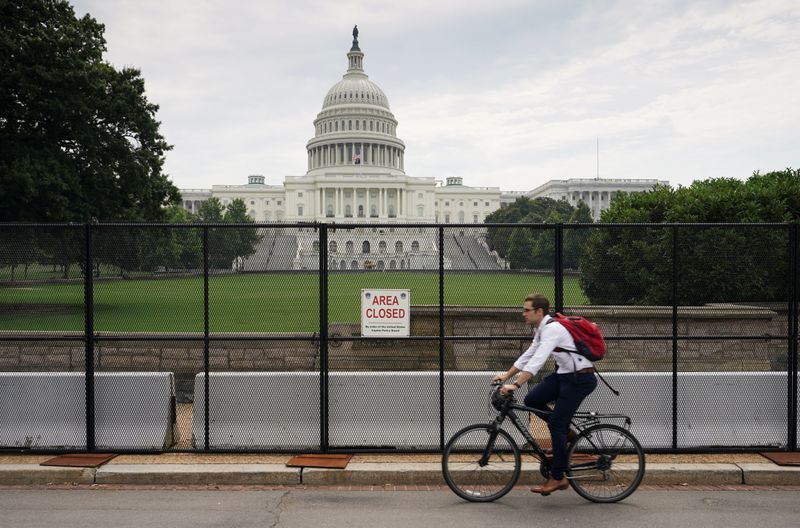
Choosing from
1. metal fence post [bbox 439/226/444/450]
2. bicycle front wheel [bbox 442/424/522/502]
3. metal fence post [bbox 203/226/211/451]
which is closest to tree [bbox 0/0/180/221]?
metal fence post [bbox 203/226/211/451]

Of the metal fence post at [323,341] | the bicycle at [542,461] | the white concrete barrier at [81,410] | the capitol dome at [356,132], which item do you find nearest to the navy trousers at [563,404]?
the bicycle at [542,461]

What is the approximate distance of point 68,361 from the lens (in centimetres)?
1009

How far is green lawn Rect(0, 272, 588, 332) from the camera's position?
8.02 meters

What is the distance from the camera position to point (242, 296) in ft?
26.6

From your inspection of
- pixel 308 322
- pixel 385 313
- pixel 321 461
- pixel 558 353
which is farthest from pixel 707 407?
pixel 308 322

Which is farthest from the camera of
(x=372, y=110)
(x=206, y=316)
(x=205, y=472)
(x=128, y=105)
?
(x=372, y=110)

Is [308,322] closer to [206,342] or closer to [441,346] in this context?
[206,342]

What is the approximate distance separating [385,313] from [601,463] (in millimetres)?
2784

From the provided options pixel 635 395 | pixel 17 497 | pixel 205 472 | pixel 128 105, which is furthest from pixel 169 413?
pixel 128 105

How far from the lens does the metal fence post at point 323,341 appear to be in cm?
→ 756

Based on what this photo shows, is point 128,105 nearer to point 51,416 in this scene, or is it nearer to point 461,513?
point 51,416

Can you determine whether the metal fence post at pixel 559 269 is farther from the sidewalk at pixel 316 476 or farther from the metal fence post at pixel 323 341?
the metal fence post at pixel 323 341

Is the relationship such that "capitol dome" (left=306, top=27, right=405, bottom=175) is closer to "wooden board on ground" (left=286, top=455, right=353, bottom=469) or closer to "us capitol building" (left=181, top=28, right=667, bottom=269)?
"us capitol building" (left=181, top=28, right=667, bottom=269)

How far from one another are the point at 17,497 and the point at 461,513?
4.21m
